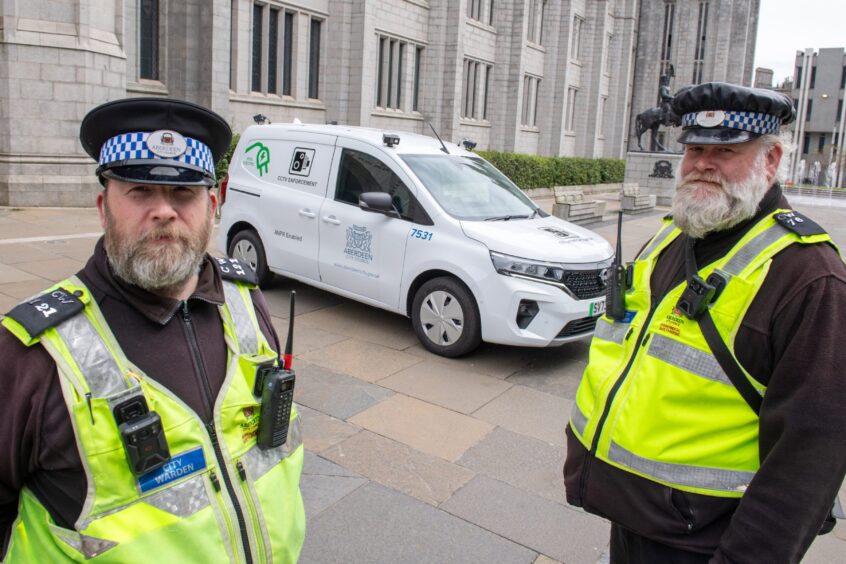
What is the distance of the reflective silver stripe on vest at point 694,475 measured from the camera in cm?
203

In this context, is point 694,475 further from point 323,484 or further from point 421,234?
point 421,234

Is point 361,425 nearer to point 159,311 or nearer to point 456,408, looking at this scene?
point 456,408

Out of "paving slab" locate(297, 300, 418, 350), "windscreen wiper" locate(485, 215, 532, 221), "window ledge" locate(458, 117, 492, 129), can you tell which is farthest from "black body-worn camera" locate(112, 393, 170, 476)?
"window ledge" locate(458, 117, 492, 129)

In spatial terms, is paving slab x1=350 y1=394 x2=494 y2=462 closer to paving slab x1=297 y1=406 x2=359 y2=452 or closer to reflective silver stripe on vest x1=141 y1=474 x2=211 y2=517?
paving slab x1=297 y1=406 x2=359 y2=452

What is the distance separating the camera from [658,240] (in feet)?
8.52

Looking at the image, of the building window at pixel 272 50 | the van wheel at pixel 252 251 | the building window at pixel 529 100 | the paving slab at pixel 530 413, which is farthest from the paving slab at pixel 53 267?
the building window at pixel 529 100

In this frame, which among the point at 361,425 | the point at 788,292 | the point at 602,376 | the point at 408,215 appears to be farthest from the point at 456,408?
the point at 788,292

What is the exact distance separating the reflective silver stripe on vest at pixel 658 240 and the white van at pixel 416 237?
3547 millimetres

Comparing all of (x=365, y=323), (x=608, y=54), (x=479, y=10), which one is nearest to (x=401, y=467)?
(x=365, y=323)

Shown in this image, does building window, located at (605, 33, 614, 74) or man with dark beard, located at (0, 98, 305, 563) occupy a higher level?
building window, located at (605, 33, 614, 74)

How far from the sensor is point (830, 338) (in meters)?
1.85

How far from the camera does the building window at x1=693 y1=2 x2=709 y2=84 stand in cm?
6266

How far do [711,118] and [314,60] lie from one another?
72.5 ft

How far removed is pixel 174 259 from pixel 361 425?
339 cm
